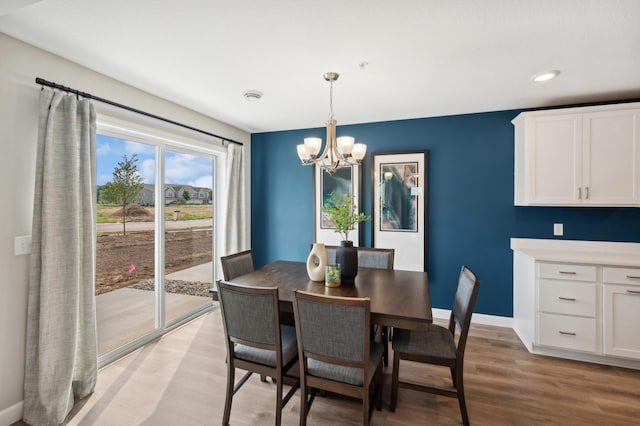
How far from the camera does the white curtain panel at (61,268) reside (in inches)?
79.0

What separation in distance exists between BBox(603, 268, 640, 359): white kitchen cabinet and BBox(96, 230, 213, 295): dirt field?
427 centimetres

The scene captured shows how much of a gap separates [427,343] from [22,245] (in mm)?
2809

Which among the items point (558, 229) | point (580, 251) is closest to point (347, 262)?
point (558, 229)

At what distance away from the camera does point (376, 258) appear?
3.06 meters

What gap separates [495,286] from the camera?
3588 mm

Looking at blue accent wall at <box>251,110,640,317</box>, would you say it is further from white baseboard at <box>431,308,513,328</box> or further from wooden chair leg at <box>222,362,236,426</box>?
wooden chair leg at <box>222,362,236,426</box>

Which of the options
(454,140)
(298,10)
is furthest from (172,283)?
(454,140)

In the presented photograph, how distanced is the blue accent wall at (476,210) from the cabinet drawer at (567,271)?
0.67 metres

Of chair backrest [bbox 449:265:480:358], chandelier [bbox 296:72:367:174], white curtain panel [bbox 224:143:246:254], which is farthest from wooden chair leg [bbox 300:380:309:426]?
Answer: white curtain panel [bbox 224:143:246:254]

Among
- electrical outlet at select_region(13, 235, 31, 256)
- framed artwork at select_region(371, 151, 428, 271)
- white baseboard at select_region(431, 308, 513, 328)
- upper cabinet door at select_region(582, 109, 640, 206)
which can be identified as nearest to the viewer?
electrical outlet at select_region(13, 235, 31, 256)

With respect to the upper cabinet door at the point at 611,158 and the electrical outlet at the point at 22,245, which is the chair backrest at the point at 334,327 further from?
the upper cabinet door at the point at 611,158

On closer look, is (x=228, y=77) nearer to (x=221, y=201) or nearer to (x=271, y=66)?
(x=271, y=66)

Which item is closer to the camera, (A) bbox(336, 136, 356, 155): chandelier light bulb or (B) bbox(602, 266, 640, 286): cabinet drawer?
(A) bbox(336, 136, 356, 155): chandelier light bulb

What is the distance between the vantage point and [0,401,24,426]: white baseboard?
1.93 m
